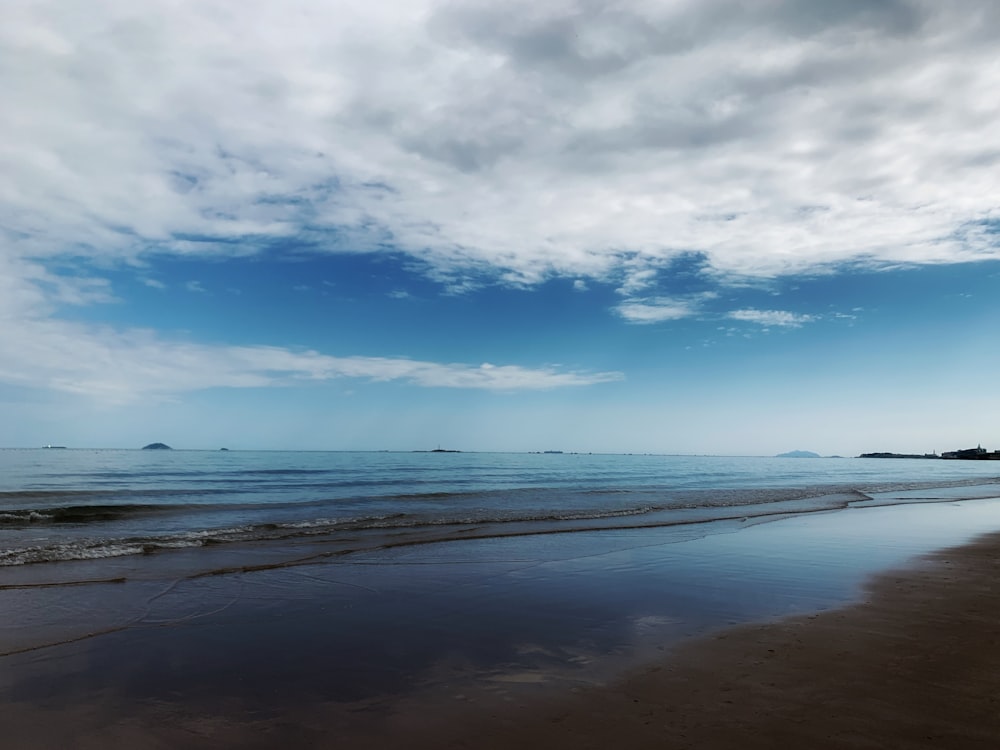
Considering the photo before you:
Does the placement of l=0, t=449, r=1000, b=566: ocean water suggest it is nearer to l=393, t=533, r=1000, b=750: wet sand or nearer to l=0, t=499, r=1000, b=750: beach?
l=0, t=499, r=1000, b=750: beach

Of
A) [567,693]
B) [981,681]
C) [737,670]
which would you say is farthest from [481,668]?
[981,681]

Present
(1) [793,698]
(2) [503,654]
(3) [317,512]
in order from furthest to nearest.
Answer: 1. (3) [317,512]
2. (2) [503,654]
3. (1) [793,698]

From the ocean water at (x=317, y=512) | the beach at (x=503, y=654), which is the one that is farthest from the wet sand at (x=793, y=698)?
the ocean water at (x=317, y=512)

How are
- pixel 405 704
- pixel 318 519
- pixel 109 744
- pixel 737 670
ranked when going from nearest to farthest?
pixel 109 744 < pixel 405 704 < pixel 737 670 < pixel 318 519

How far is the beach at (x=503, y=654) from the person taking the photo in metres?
4.57

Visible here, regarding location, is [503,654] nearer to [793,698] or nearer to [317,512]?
[793,698]

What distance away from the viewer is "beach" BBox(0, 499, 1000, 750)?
4574 millimetres

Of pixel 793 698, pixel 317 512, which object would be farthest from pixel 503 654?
pixel 317 512

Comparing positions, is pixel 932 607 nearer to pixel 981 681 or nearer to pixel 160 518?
pixel 981 681

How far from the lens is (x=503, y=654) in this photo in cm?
641

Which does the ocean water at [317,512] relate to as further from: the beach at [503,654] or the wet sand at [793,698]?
the wet sand at [793,698]

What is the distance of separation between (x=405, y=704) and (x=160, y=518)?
18916 mm

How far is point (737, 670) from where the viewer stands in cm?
581

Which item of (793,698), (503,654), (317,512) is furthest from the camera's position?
(317,512)
